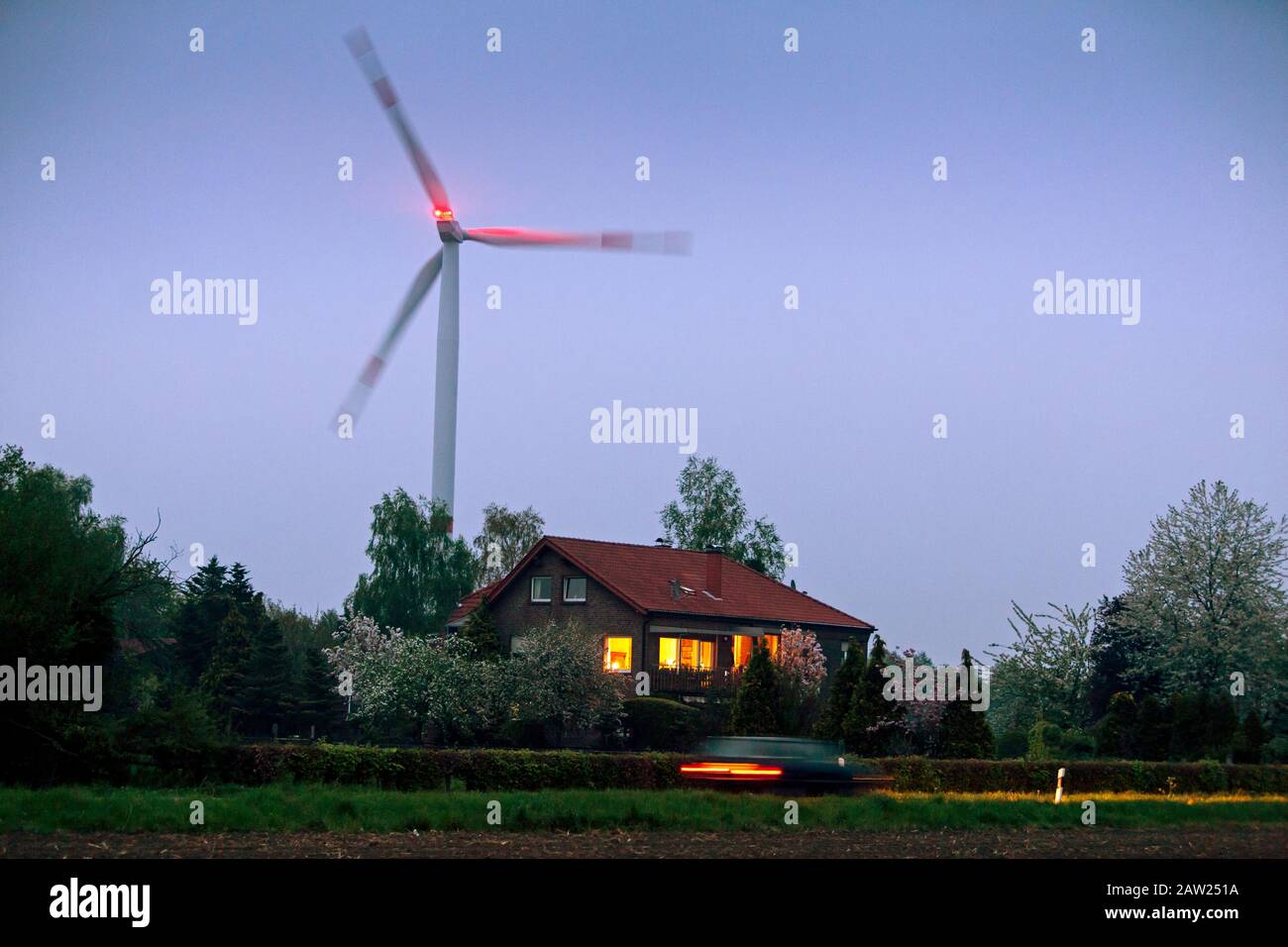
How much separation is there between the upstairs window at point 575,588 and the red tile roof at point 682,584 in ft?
3.09

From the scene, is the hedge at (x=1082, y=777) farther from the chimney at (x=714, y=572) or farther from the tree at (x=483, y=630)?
the chimney at (x=714, y=572)

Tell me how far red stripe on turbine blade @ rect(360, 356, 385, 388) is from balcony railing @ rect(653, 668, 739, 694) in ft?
57.2

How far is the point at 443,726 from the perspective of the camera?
39.7m

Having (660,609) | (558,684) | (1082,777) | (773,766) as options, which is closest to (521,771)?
(773,766)

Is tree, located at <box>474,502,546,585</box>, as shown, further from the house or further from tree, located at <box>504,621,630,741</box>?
tree, located at <box>504,621,630,741</box>

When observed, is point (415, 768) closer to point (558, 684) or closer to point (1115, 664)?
point (558, 684)

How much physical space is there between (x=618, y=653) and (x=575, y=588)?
379cm

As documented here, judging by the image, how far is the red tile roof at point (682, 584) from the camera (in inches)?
2203

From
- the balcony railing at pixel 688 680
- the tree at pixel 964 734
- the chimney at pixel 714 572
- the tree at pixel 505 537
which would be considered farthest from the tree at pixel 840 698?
the tree at pixel 505 537

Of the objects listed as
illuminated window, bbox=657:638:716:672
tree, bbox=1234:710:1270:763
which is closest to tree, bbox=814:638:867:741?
tree, bbox=1234:710:1270:763

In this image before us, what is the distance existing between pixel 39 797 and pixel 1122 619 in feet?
133

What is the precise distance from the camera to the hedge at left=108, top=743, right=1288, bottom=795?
25.4 metres
